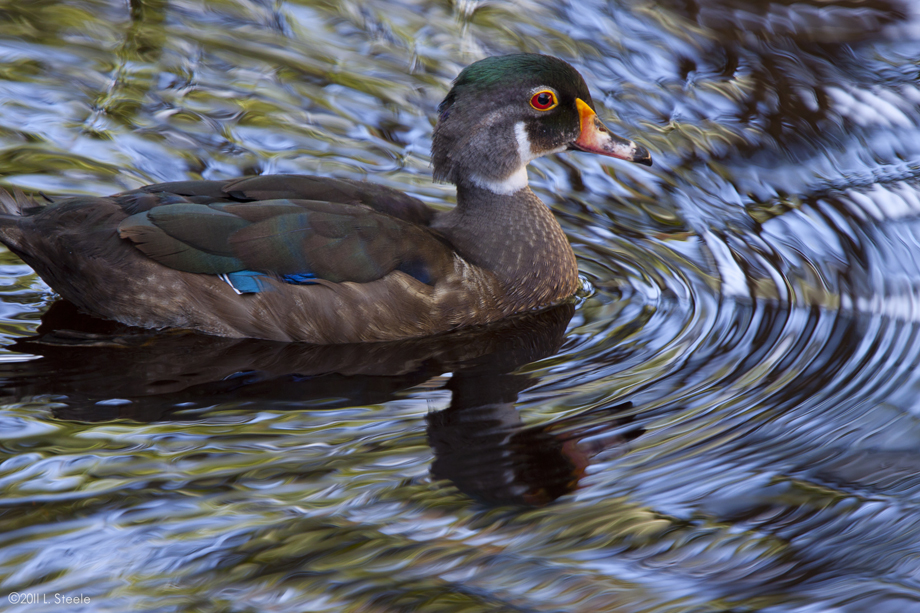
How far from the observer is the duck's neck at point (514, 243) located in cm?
576

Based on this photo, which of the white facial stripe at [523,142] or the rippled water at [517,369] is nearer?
the rippled water at [517,369]

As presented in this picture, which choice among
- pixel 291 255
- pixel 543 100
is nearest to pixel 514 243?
A: pixel 543 100

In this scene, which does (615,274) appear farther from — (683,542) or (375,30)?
(375,30)

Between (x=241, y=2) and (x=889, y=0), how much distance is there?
18.9 feet

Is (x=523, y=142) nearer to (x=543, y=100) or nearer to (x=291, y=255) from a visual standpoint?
(x=543, y=100)

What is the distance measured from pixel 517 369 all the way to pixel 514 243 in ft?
3.31

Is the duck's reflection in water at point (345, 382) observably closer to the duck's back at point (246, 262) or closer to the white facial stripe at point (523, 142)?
the duck's back at point (246, 262)

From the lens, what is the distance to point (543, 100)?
5.81m

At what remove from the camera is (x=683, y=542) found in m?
3.83

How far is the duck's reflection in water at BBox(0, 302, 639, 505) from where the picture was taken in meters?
4.28

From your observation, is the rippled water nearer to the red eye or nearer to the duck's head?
the duck's head

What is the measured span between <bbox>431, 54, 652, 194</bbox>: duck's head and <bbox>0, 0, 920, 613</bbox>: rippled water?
2.71 ft

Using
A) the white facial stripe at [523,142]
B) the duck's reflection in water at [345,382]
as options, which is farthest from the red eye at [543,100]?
the duck's reflection in water at [345,382]

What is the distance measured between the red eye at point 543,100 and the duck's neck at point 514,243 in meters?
0.53
